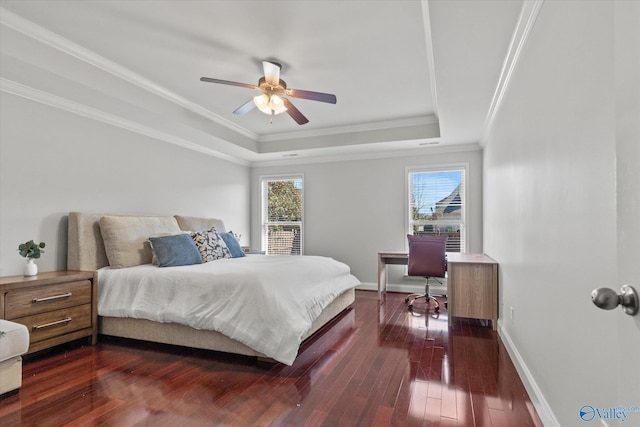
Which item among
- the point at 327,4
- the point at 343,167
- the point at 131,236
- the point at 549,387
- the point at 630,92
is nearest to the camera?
the point at 630,92

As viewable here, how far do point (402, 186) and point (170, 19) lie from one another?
4.10 meters

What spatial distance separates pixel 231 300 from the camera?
2.75 meters

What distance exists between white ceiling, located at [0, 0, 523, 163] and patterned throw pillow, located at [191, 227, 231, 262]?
1424mm

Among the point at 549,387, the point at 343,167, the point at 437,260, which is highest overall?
the point at 343,167

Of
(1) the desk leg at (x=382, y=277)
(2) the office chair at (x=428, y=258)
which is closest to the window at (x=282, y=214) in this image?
(1) the desk leg at (x=382, y=277)

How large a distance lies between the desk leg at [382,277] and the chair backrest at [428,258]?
0.63 metres

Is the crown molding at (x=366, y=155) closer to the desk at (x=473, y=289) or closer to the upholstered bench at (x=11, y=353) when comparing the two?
the desk at (x=473, y=289)

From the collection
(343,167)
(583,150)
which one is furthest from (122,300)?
(343,167)

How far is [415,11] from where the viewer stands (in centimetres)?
246

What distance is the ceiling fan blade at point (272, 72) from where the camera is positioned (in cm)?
315

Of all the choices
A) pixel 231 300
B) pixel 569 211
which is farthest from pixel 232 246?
pixel 569 211

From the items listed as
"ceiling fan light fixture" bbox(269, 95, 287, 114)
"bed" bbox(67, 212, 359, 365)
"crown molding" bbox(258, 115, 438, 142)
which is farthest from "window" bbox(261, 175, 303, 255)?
"ceiling fan light fixture" bbox(269, 95, 287, 114)

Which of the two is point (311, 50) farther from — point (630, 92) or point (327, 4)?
point (630, 92)

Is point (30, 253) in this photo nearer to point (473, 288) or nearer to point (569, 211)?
point (569, 211)
